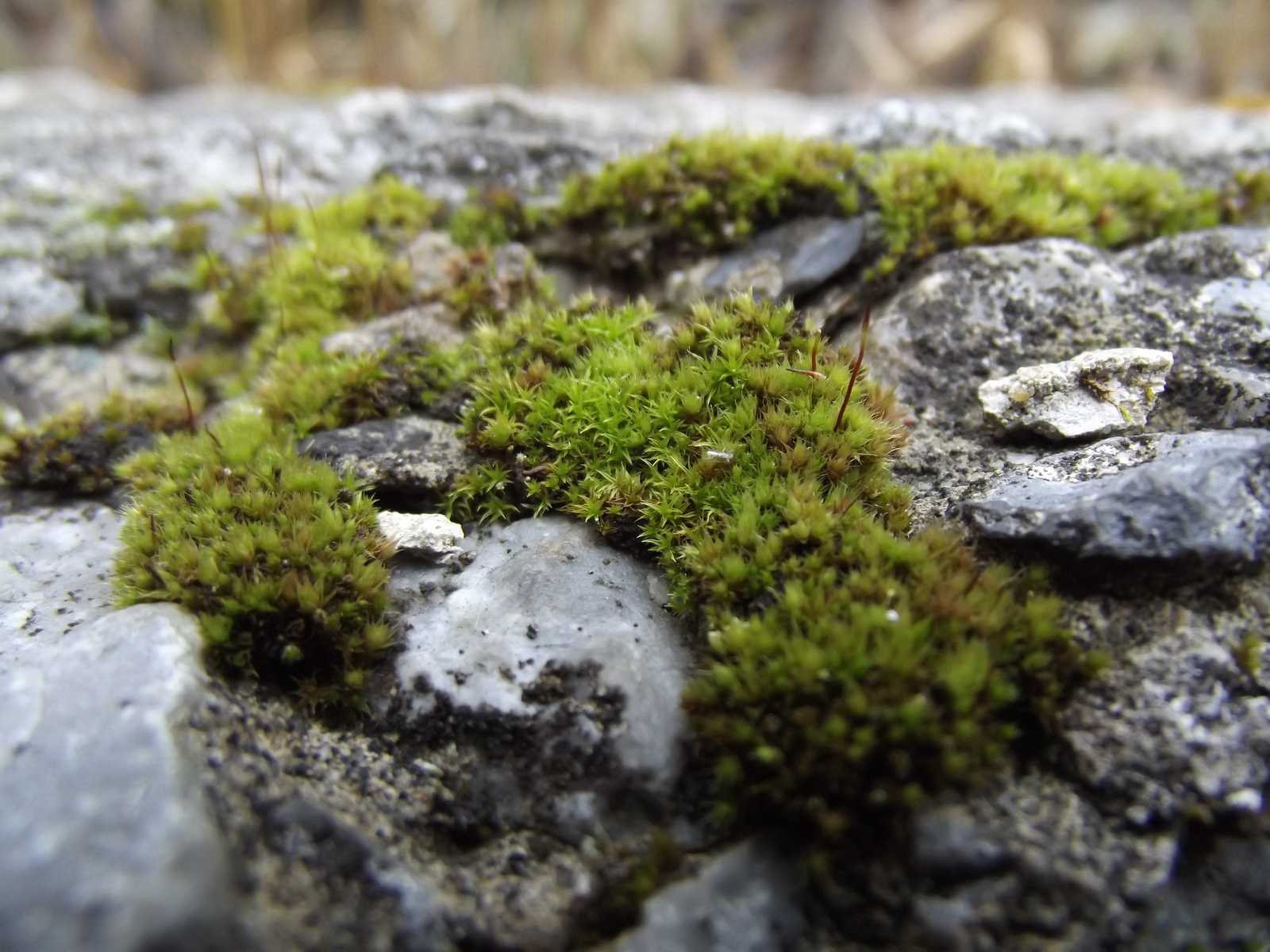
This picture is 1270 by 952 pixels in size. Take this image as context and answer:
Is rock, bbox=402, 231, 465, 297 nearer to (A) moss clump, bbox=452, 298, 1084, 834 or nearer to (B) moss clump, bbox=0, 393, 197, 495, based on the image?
(A) moss clump, bbox=452, 298, 1084, 834

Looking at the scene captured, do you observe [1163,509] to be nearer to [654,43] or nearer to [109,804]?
[109,804]

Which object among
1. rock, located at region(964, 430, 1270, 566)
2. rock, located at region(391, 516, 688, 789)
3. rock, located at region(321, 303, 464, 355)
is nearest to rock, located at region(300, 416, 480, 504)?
rock, located at region(391, 516, 688, 789)

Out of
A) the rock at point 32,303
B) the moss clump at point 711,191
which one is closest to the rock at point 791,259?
the moss clump at point 711,191

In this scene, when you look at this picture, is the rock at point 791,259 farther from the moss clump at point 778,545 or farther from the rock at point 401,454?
the rock at point 401,454

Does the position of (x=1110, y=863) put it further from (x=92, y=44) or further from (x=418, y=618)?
(x=92, y=44)

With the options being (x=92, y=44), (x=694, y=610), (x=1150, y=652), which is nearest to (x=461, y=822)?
(x=694, y=610)
